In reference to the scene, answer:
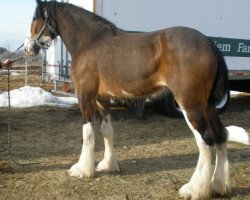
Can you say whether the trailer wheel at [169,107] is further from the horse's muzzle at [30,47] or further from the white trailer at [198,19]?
the horse's muzzle at [30,47]

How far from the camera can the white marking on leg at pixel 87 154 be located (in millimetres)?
5027

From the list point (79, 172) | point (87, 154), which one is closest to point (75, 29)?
point (87, 154)

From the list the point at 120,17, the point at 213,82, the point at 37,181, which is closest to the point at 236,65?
the point at 120,17

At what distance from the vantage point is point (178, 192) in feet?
15.1

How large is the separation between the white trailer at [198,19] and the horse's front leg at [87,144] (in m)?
3.39

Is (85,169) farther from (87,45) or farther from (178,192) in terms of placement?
(87,45)

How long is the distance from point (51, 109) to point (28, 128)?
1.85m

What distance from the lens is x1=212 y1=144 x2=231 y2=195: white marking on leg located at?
176 inches

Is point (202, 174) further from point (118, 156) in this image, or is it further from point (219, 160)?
point (118, 156)

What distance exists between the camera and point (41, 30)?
17.3ft

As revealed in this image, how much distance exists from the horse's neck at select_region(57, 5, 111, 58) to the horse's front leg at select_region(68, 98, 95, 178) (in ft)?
2.43

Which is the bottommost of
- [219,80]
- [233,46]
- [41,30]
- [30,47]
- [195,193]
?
[195,193]

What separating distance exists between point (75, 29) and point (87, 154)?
1620 millimetres

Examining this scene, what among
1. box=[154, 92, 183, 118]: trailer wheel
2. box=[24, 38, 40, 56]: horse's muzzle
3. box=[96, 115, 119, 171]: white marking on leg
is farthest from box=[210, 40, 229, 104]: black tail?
box=[154, 92, 183, 118]: trailer wheel
